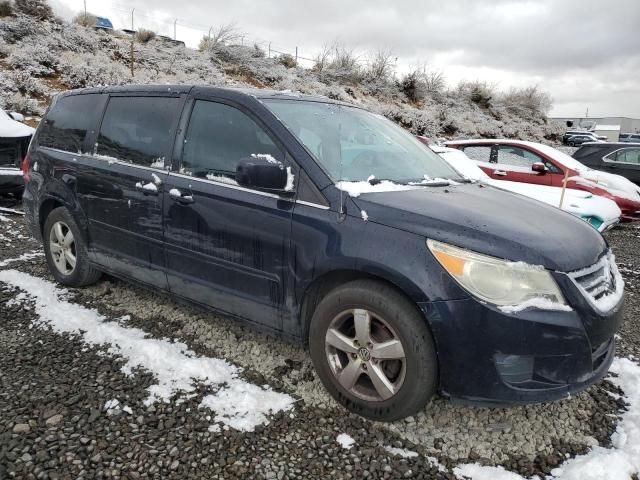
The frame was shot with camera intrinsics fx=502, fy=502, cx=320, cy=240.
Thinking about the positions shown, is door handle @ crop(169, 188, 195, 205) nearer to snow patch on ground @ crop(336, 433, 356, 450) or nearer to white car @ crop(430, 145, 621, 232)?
snow patch on ground @ crop(336, 433, 356, 450)

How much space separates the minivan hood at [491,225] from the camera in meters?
2.26

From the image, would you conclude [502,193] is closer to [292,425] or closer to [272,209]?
[272,209]

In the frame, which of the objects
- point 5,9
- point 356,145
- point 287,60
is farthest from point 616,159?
point 5,9

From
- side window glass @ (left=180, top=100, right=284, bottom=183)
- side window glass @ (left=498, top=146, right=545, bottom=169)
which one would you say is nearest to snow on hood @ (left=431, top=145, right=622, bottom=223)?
side window glass @ (left=498, top=146, right=545, bottom=169)

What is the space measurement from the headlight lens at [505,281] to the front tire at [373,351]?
0.29 metres

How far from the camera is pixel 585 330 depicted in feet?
7.34

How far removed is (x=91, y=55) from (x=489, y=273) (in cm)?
1948

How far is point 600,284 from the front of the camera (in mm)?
2443

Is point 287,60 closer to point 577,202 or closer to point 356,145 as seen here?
point 577,202

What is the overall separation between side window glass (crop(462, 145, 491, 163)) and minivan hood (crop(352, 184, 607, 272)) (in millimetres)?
6156

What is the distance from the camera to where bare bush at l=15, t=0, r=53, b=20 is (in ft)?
64.9

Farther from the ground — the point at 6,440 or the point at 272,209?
the point at 272,209

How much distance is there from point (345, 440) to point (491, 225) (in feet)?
4.10

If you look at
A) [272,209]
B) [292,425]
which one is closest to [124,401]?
[292,425]
